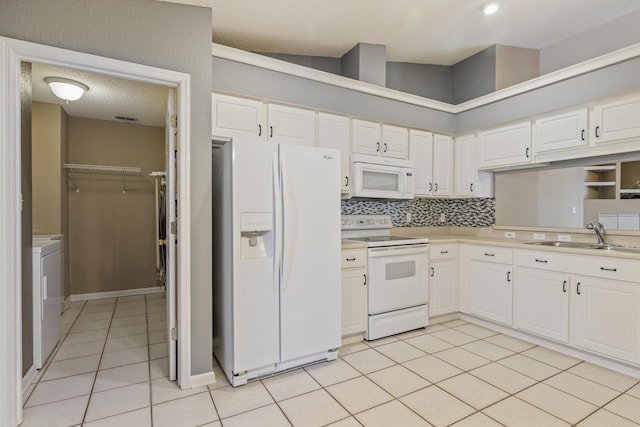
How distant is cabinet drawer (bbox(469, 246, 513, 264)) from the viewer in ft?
9.98

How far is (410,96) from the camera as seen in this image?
3609mm

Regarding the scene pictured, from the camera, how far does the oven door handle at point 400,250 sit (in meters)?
2.90

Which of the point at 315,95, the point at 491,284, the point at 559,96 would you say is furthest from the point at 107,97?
the point at 559,96

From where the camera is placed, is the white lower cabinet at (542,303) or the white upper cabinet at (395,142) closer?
the white lower cabinet at (542,303)

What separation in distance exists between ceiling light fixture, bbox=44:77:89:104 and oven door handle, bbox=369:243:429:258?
3114mm

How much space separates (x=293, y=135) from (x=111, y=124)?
9.88ft

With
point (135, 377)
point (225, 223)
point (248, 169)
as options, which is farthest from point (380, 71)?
point (135, 377)

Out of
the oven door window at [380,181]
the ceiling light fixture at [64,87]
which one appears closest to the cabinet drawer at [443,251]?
the oven door window at [380,181]

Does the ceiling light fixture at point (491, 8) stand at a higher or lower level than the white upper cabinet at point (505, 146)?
higher

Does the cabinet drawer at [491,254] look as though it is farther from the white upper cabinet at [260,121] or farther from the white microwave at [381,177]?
the white upper cabinet at [260,121]

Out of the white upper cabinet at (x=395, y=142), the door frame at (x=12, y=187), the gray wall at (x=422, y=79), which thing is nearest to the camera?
the door frame at (x=12, y=187)

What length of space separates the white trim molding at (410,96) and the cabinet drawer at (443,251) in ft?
5.37

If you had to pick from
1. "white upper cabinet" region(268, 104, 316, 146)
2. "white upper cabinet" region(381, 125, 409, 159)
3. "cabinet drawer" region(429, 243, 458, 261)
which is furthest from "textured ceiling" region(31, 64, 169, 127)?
"cabinet drawer" region(429, 243, 458, 261)

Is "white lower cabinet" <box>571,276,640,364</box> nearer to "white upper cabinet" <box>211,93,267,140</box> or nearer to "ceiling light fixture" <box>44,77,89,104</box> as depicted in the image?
"white upper cabinet" <box>211,93,267,140</box>
